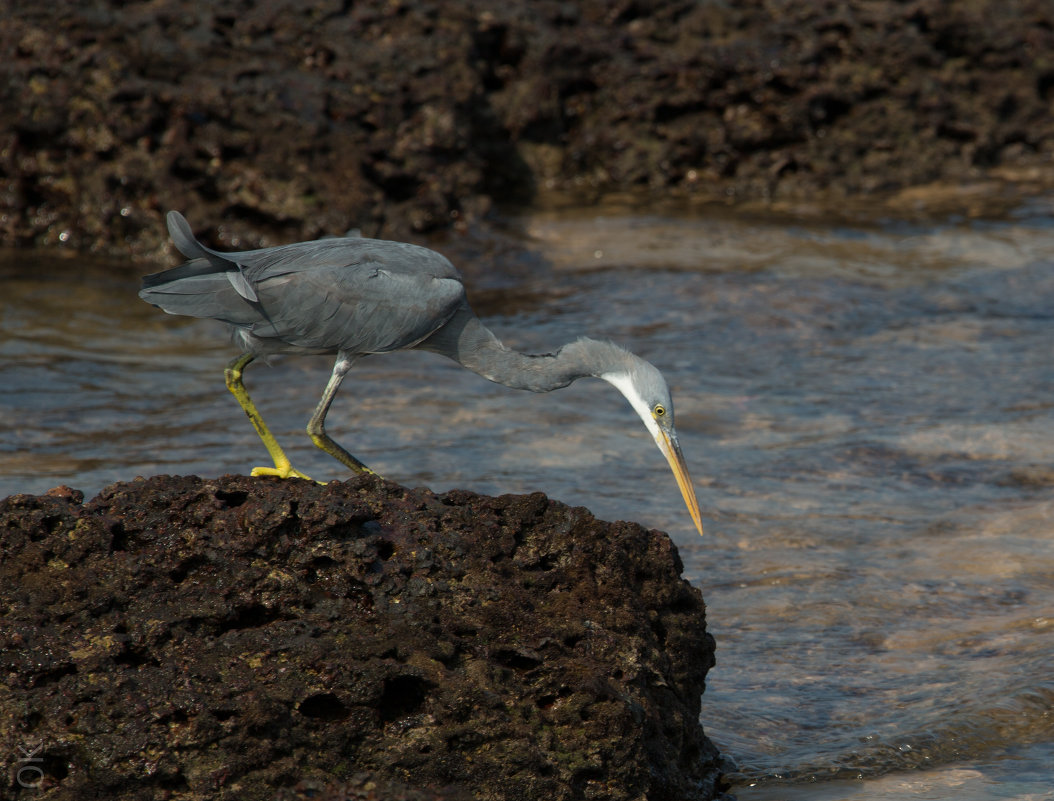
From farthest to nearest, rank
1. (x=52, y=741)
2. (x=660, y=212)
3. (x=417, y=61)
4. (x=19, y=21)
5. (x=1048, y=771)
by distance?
(x=660, y=212) → (x=417, y=61) → (x=19, y=21) → (x=1048, y=771) → (x=52, y=741)

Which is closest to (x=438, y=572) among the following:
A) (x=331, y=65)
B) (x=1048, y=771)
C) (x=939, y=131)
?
(x=1048, y=771)

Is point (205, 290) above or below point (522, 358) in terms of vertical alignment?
above

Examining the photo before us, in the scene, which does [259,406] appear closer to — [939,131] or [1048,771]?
[1048,771]

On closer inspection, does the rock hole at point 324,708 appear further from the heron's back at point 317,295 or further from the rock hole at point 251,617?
the heron's back at point 317,295

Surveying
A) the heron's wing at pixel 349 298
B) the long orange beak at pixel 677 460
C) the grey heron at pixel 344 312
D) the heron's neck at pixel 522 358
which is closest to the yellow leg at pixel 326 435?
the grey heron at pixel 344 312

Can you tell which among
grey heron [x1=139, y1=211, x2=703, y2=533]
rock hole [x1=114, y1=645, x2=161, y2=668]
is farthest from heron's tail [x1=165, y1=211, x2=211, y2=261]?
rock hole [x1=114, y1=645, x2=161, y2=668]

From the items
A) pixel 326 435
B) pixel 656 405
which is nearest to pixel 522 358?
pixel 656 405

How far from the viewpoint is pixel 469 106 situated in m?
11.3

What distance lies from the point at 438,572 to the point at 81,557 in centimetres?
94

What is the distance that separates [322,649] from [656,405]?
6.31 feet

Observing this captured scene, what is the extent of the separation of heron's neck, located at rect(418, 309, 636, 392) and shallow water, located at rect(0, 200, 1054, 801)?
48.7 inches

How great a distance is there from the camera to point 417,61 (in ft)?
35.0

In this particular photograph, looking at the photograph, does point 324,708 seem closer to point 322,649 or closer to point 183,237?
point 322,649

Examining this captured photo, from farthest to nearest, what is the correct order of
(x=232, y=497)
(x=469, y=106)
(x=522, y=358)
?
1. (x=469, y=106)
2. (x=522, y=358)
3. (x=232, y=497)
